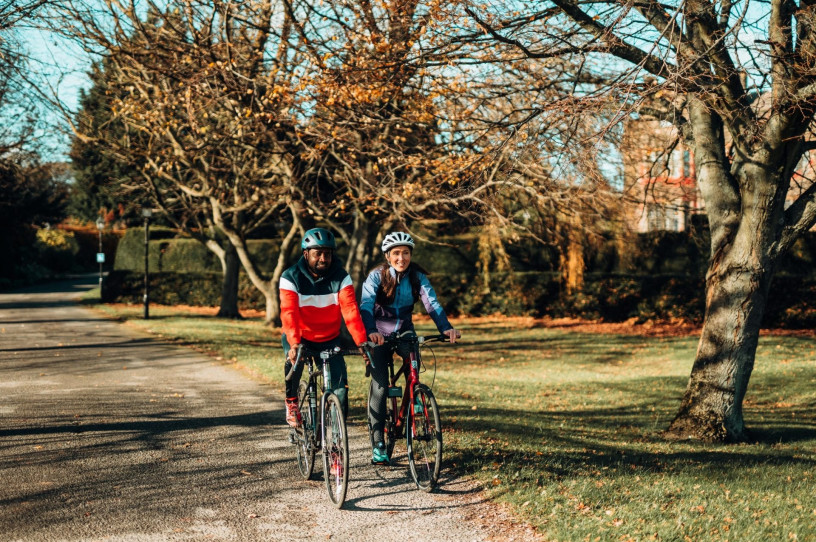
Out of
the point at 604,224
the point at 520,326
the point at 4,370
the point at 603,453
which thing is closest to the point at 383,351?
the point at 603,453

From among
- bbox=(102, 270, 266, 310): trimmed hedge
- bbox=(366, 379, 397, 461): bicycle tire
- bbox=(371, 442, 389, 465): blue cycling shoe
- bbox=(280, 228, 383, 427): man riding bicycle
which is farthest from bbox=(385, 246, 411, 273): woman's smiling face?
bbox=(102, 270, 266, 310): trimmed hedge

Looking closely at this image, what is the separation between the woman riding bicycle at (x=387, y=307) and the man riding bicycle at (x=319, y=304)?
185 mm

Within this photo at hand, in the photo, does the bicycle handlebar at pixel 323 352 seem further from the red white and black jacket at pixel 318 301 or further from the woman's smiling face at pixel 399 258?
the woman's smiling face at pixel 399 258

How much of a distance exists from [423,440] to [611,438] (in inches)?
158

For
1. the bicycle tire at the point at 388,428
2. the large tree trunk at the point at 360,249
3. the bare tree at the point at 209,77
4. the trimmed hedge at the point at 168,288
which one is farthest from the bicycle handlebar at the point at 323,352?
the trimmed hedge at the point at 168,288

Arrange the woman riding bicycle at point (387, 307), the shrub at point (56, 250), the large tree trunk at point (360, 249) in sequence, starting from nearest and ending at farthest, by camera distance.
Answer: the woman riding bicycle at point (387, 307) → the large tree trunk at point (360, 249) → the shrub at point (56, 250)

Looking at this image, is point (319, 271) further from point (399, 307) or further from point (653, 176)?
point (653, 176)

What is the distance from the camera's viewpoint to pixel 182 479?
5.77m

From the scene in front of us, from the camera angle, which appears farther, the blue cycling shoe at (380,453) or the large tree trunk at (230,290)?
the large tree trunk at (230,290)

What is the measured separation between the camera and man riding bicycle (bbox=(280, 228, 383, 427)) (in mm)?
5492

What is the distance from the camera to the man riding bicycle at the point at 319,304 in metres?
5.49

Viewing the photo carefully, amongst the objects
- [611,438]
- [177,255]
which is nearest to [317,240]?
[611,438]

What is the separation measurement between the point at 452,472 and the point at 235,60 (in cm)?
981

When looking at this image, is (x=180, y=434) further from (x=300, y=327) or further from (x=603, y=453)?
(x=603, y=453)
